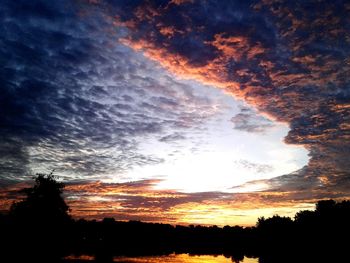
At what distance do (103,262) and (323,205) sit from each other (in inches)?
3137

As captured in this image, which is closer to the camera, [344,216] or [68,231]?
[68,231]

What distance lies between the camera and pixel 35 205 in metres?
74.4

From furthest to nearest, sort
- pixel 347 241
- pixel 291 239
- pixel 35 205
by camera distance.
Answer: pixel 291 239 → pixel 347 241 → pixel 35 205

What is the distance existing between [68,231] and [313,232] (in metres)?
71.8

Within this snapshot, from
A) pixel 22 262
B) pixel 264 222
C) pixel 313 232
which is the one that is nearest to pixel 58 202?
pixel 22 262

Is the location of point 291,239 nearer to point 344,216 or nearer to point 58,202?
point 344,216

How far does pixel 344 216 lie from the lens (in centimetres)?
9425

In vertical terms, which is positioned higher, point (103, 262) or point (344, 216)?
point (344, 216)

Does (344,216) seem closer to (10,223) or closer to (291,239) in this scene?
(291,239)

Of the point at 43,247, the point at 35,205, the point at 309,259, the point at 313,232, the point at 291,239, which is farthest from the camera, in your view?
the point at 291,239

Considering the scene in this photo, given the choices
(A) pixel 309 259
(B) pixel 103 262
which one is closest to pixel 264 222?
(A) pixel 309 259

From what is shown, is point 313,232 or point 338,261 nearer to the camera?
point 338,261

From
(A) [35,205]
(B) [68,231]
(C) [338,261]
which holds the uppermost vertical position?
(A) [35,205]

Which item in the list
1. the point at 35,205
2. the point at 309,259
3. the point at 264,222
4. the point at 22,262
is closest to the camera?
the point at 22,262
